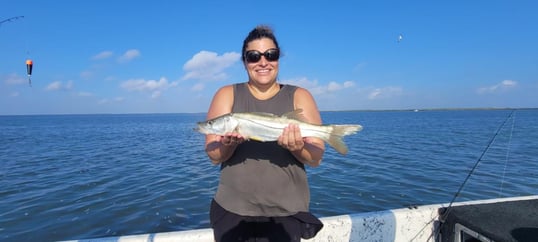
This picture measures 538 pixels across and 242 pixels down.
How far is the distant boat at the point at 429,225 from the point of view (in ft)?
15.4

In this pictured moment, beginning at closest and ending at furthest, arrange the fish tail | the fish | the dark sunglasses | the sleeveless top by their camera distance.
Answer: the sleeveless top → the fish → the dark sunglasses → the fish tail

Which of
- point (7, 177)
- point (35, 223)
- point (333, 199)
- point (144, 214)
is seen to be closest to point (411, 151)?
point (333, 199)

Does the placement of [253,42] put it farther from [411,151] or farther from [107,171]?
[411,151]

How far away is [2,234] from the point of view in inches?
368

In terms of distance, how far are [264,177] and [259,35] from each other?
155 centimetres

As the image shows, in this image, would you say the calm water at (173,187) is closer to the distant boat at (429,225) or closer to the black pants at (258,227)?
the distant boat at (429,225)

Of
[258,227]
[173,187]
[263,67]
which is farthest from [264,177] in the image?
[173,187]

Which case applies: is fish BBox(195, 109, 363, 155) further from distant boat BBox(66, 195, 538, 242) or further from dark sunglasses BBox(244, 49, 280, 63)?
distant boat BBox(66, 195, 538, 242)

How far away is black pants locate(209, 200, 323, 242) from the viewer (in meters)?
3.12

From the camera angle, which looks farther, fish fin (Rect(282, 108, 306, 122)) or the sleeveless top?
fish fin (Rect(282, 108, 306, 122))

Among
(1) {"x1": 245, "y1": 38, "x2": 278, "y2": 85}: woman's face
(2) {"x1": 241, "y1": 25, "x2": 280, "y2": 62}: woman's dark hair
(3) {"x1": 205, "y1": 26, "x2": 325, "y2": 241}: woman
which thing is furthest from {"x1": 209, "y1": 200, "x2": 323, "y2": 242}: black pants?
(2) {"x1": 241, "y1": 25, "x2": 280, "y2": 62}: woman's dark hair

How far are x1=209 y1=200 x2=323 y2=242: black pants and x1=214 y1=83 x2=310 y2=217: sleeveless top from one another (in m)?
0.06

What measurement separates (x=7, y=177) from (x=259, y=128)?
20.1m

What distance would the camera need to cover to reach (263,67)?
132 inches
